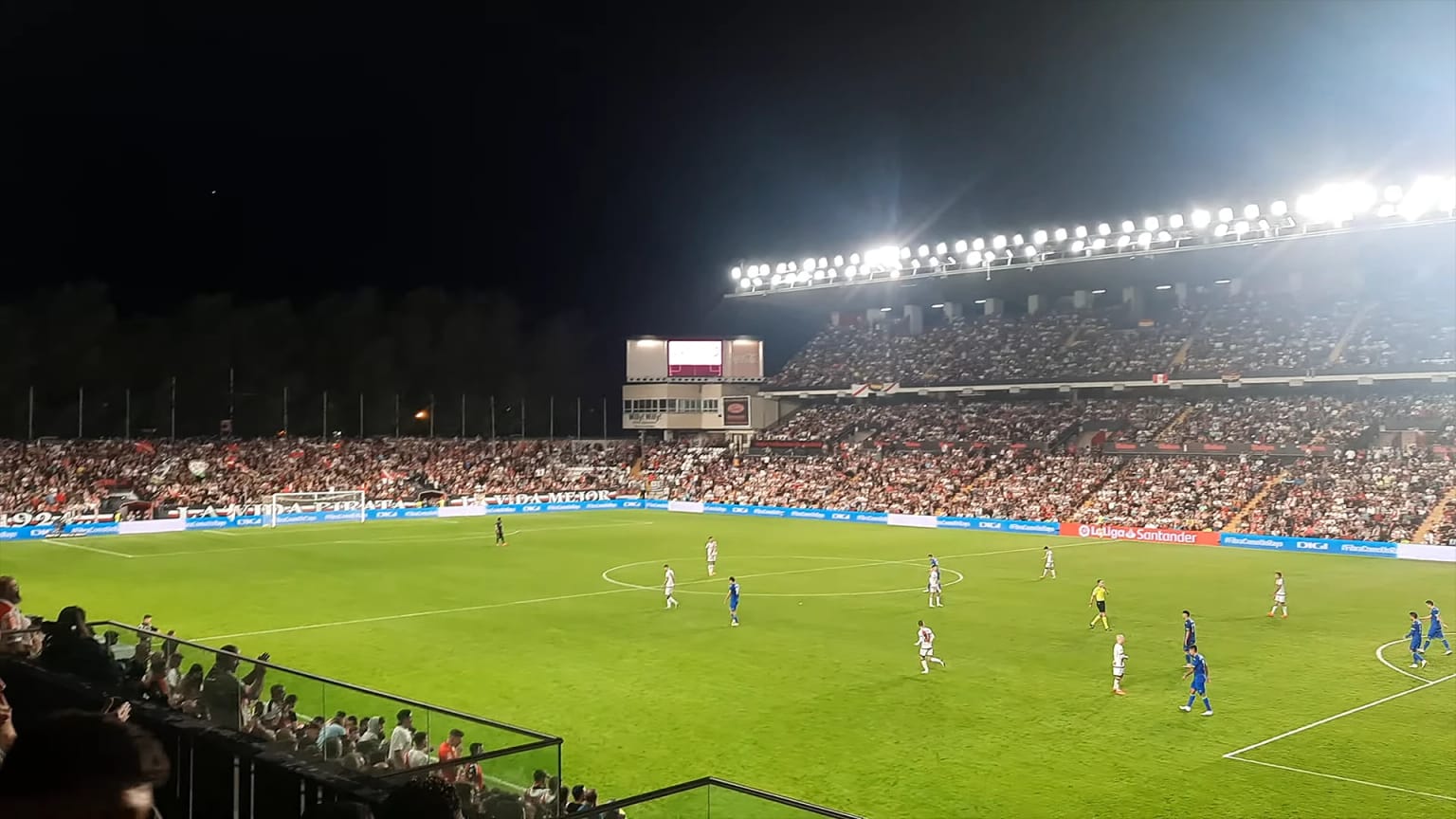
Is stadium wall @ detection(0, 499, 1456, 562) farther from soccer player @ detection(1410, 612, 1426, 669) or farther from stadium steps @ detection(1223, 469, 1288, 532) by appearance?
soccer player @ detection(1410, 612, 1426, 669)

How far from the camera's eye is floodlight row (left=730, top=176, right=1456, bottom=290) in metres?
49.9

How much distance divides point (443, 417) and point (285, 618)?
59683 mm

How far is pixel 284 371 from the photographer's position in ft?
259

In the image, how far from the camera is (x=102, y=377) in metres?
70.0

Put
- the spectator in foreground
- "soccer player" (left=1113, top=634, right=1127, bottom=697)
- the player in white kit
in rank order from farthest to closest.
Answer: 1. the player in white kit
2. "soccer player" (left=1113, top=634, right=1127, bottom=697)
3. the spectator in foreground

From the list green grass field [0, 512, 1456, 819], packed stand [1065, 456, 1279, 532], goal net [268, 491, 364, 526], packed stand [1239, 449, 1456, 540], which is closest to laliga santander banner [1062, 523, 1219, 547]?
packed stand [1065, 456, 1279, 532]

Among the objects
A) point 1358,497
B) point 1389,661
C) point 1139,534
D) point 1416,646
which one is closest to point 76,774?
point 1416,646

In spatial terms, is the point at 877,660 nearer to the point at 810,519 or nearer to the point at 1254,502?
the point at 1254,502

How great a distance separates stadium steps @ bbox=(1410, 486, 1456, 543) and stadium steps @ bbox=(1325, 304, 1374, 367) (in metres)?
13.1

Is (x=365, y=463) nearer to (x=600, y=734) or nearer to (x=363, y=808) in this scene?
(x=600, y=734)

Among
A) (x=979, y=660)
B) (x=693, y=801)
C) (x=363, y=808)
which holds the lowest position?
(x=979, y=660)

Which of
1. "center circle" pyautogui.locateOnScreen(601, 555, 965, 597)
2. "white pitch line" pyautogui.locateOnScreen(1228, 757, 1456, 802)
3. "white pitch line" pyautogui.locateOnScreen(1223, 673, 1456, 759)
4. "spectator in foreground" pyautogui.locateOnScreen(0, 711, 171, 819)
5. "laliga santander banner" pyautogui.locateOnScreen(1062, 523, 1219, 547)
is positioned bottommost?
"white pitch line" pyautogui.locateOnScreen(1228, 757, 1456, 802)

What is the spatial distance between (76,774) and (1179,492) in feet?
198

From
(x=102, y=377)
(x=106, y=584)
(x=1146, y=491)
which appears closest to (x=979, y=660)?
(x=106, y=584)
